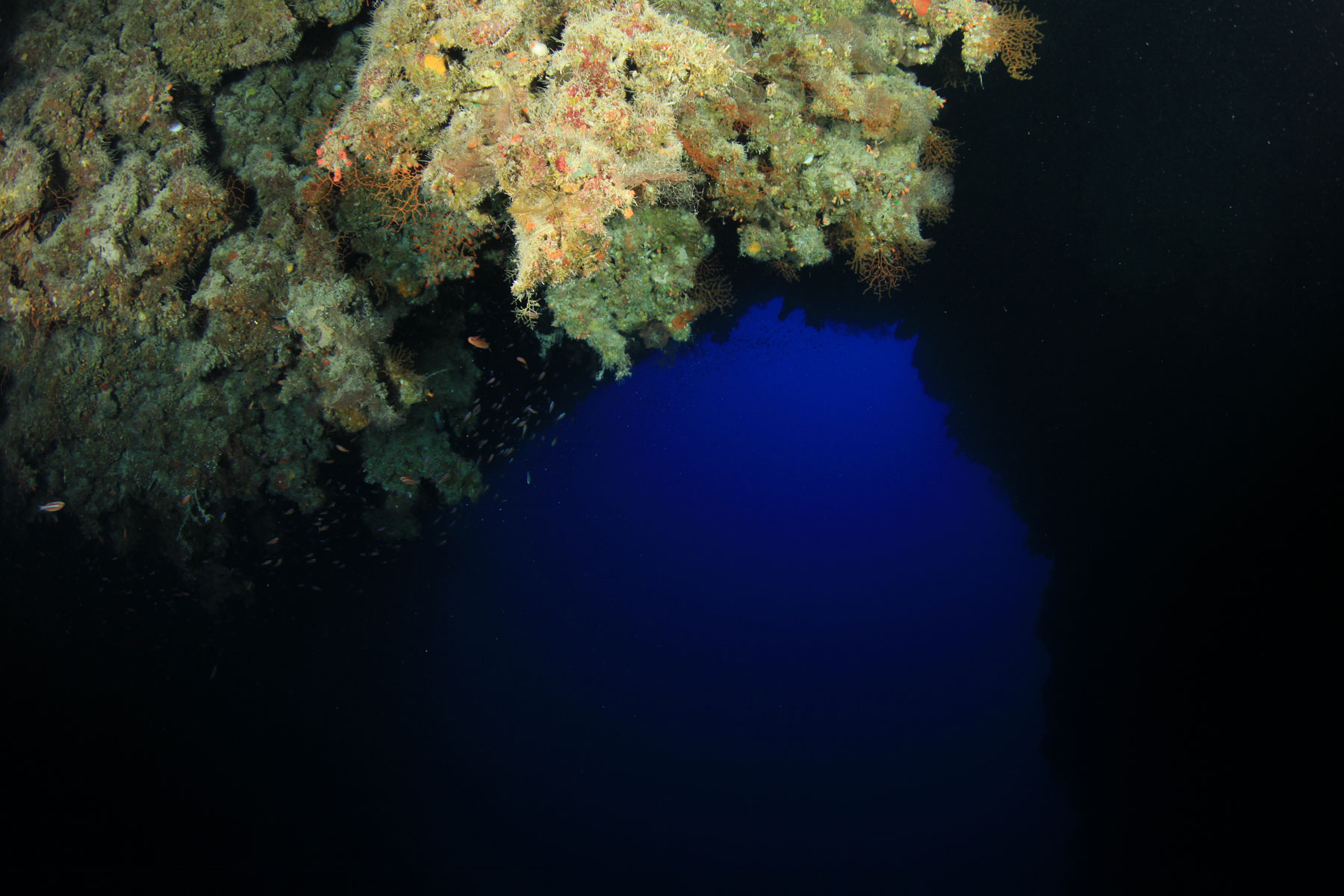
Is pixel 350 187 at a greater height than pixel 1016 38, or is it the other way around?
pixel 1016 38

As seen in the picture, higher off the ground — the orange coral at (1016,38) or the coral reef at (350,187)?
the orange coral at (1016,38)

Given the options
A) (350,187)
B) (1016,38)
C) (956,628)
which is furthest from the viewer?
(956,628)

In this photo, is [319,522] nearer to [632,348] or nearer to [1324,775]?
[632,348]

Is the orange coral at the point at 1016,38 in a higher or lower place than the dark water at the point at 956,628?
higher

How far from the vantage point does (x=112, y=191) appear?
3445mm

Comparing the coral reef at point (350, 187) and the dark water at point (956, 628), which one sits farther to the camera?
the dark water at point (956, 628)

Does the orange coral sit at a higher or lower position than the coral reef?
higher

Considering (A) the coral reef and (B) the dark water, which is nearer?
(A) the coral reef

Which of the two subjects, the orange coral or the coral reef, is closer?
the coral reef

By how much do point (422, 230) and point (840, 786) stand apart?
9588mm

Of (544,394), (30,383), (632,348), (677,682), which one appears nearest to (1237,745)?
(677,682)

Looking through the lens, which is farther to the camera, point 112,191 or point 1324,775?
point 1324,775

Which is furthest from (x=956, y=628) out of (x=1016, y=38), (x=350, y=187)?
(x=350, y=187)

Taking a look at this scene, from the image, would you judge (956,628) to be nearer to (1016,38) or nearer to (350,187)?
(1016,38)
